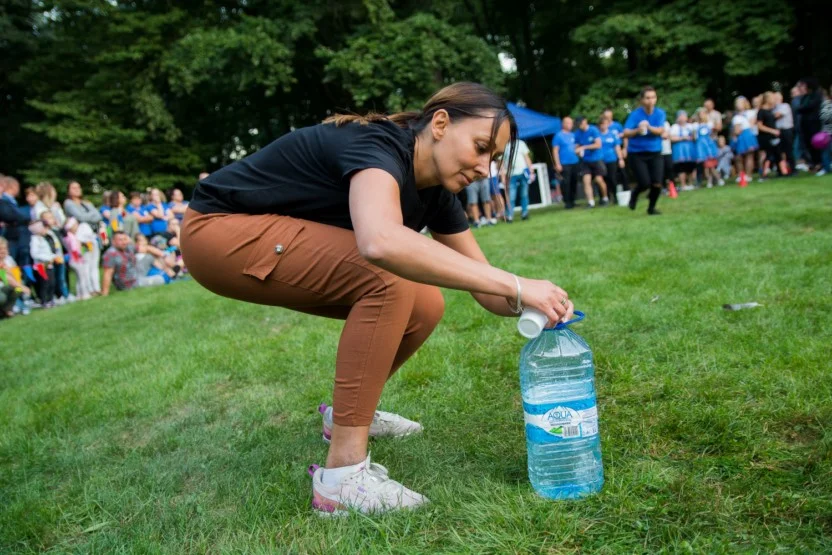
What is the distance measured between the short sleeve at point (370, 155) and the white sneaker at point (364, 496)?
3.47ft

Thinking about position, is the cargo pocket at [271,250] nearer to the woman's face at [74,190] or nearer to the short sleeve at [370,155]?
the short sleeve at [370,155]

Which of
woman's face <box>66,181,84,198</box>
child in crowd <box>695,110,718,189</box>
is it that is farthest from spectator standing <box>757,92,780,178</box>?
woman's face <box>66,181,84,198</box>

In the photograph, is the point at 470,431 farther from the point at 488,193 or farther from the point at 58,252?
the point at 488,193

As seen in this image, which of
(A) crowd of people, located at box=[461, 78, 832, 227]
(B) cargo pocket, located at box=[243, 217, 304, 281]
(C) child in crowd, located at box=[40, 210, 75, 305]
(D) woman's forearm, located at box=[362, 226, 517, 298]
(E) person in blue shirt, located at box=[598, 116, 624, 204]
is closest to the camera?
(D) woman's forearm, located at box=[362, 226, 517, 298]

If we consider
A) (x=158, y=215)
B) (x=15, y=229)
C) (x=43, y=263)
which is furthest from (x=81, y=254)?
(x=158, y=215)

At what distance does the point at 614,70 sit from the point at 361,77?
621 inches

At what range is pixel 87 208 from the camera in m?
12.7

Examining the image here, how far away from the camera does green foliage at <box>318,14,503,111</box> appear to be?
20141mm

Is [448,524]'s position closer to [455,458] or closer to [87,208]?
[455,458]

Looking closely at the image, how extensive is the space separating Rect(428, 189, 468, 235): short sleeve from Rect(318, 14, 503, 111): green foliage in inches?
700

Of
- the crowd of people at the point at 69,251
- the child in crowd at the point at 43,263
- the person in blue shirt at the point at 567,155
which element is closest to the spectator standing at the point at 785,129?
the person in blue shirt at the point at 567,155

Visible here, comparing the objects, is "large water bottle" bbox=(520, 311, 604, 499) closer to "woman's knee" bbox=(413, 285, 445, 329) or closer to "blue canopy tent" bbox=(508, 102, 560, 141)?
"woman's knee" bbox=(413, 285, 445, 329)

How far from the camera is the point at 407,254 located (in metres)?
1.92

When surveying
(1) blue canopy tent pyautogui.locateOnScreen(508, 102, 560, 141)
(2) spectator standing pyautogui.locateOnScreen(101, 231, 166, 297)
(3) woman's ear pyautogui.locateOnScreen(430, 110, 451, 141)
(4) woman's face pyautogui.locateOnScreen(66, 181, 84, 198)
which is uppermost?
(1) blue canopy tent pyautogui.locateOnScreen(508, 102, 560, 141)
